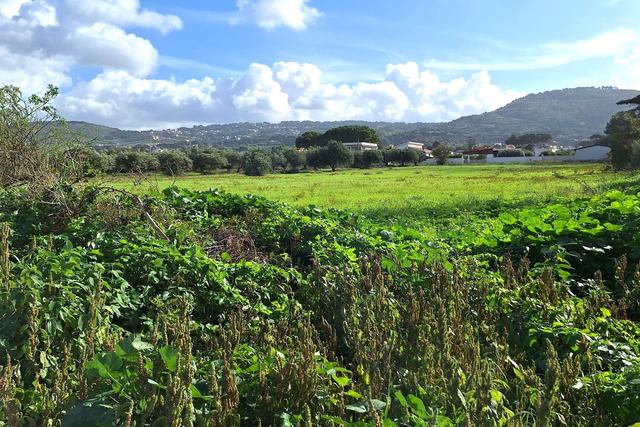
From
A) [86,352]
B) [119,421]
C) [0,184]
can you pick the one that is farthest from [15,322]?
[0,184]

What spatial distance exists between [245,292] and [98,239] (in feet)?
6.60

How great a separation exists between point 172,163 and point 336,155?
64.8 metres

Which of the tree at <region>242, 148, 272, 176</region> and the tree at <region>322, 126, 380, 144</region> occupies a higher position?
the tree at <region>322, 126, 380, 144</region>

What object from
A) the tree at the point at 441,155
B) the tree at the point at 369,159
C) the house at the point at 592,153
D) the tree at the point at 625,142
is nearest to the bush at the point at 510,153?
the house at the point at 592,153

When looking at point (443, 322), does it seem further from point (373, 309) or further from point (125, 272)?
point (125, 272)

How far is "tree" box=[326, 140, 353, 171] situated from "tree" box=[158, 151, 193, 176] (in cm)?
2353

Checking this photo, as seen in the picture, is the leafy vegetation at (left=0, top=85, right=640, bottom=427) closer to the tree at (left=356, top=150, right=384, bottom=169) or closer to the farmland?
the farmland

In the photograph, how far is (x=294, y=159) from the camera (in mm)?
81000

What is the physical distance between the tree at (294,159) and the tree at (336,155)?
4.70 meters

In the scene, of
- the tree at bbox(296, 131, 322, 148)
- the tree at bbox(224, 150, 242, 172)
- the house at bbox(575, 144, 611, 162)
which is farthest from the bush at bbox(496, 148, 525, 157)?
the tree at bbox(224, 150, 242, 172)

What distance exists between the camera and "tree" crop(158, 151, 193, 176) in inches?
446

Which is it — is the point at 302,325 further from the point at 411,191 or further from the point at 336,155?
the point at 336,155

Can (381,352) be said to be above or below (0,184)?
below

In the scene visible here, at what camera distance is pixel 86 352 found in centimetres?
285
